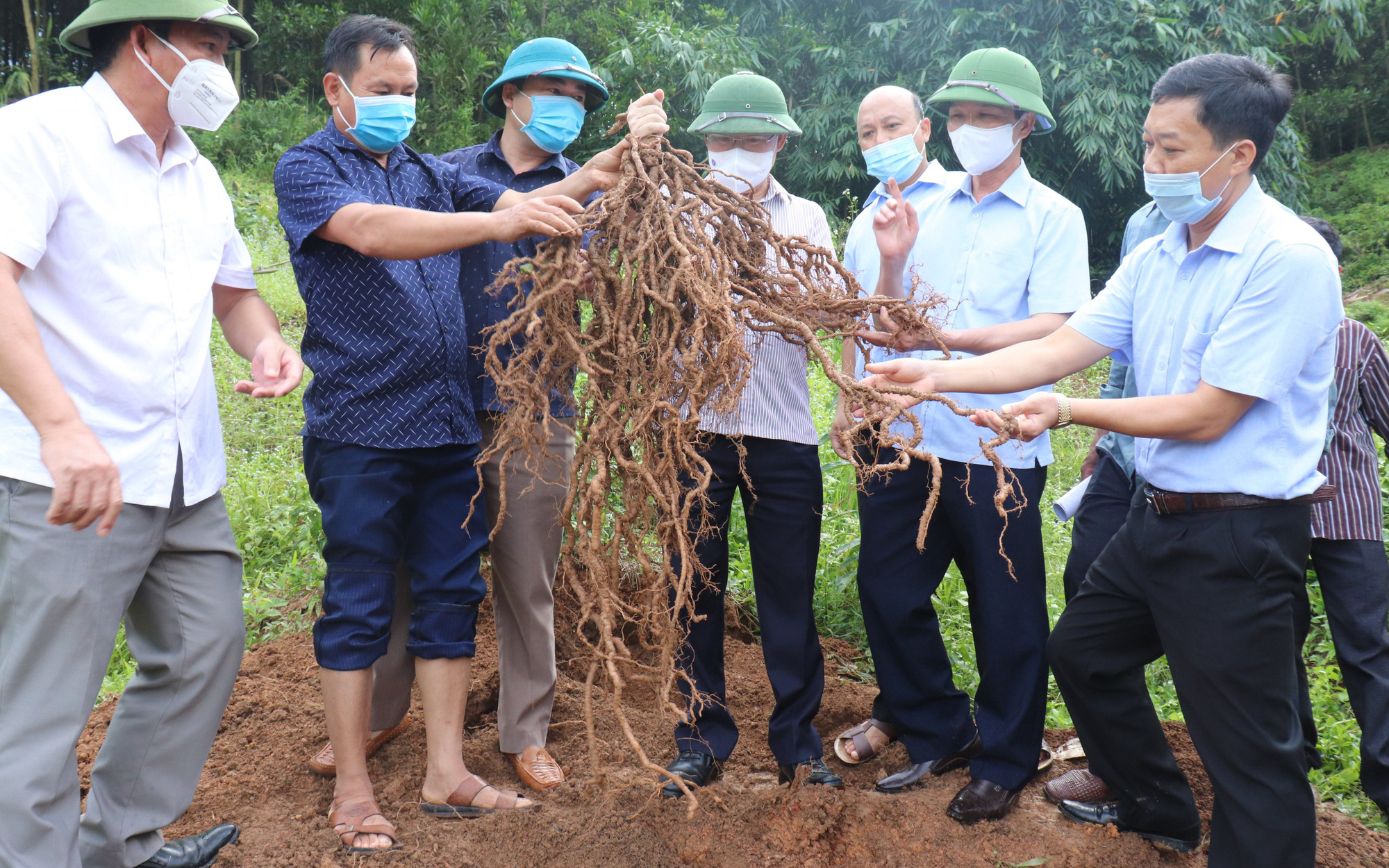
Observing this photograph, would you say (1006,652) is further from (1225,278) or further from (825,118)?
(825,118)

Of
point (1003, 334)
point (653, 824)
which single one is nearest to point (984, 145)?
point (1003, 334)

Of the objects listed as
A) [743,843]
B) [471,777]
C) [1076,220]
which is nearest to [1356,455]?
[1076,220]

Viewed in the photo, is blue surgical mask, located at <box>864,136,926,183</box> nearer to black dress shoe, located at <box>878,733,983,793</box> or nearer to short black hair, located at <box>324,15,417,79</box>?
short black hair, located at <box>324,15,417,79</box>

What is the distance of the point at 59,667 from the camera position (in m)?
1.98

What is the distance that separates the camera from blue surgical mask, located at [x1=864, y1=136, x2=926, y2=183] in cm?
304

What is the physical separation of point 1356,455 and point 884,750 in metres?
1.81

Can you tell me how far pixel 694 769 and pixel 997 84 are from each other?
2.26 metres

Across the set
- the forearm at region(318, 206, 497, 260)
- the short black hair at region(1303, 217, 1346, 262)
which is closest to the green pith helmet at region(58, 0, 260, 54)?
the forearm at region(318, 206, 497, 260)

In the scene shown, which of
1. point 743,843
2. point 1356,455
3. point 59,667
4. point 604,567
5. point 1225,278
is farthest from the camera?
point 1356,455

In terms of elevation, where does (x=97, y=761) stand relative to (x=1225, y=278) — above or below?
below

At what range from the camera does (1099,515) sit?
2924 millimetres

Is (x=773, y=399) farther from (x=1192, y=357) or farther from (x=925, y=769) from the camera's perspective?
(x=925, y=769)

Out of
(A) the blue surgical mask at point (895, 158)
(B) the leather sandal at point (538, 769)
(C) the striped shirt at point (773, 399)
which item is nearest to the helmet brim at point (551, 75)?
(C) the striped shirt at point (773, 399)

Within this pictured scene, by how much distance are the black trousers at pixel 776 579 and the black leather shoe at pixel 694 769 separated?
25 mm
